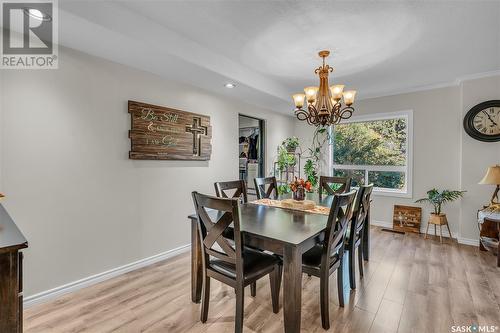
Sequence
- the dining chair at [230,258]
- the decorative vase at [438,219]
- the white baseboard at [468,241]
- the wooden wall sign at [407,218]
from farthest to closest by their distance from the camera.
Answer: the wooden wall sign at [407,218]
the decorative vase at [438,219]
the white baseboard at [468,241]
the dining chair at [230,258]

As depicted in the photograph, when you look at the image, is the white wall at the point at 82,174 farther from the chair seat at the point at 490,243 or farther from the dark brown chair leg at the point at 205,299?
the chair seat at the point at 490,243

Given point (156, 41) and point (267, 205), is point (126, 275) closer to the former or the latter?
Answer: point (267, 205)

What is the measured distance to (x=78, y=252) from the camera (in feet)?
7.75

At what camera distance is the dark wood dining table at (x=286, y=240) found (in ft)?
4.97

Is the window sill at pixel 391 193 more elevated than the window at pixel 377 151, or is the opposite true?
the window at pixel 377 151

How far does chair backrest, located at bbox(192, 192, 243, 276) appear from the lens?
156 cm

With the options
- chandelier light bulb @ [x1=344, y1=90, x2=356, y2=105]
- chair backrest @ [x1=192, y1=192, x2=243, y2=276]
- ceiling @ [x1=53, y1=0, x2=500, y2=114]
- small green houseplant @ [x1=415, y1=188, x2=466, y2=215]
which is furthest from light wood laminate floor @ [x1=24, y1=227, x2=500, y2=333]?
ceiling @ [x1=53, y1=0, x2=500, y2=114]

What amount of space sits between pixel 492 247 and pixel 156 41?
447 centimetres

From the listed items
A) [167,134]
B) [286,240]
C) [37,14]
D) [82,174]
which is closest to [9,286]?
[286,240]

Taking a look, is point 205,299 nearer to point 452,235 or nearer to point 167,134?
point 167,134

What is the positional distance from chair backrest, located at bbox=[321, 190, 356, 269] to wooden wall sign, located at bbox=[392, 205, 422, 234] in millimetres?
2954

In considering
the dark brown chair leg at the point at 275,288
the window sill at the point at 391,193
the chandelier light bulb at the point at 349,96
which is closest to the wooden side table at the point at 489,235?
the window sill at the point at 391,193

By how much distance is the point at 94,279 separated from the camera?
2.45 metres

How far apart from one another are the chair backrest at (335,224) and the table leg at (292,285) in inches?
14.0
